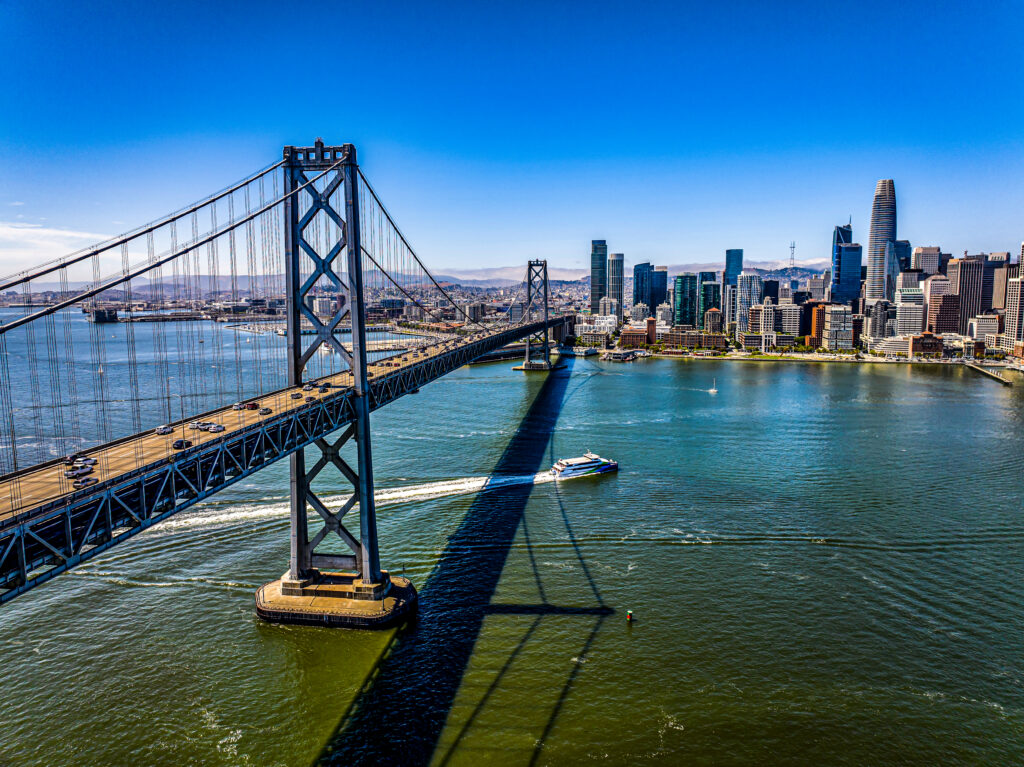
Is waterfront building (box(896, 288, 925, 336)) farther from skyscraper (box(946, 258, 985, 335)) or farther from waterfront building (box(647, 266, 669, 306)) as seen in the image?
waterfront building (box(647, 266, 669, 306))

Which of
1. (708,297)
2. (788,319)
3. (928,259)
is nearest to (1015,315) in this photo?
(788,319)

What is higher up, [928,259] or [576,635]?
[928,259]

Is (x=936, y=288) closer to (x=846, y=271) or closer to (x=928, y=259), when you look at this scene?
(x=928, y=259)

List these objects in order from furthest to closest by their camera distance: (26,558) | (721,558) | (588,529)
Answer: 1. (588,529)
2. (721,558)
3. (26,558)

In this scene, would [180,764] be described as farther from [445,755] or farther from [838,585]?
[838,585]

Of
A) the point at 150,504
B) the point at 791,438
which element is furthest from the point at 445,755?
the point at 791,438
